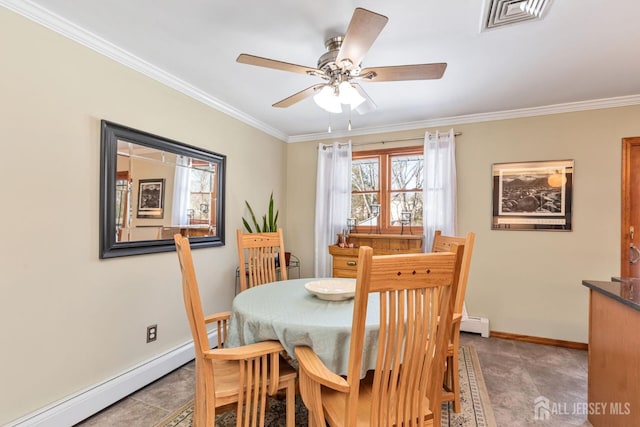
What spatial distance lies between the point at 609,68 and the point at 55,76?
3.83 m

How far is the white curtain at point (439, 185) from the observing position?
3367 mm

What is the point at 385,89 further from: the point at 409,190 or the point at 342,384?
the point at 342,384

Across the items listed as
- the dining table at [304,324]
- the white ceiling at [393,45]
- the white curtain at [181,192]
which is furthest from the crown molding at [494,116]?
the dining table at [304,324]

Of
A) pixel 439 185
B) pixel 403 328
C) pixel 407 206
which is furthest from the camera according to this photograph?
A: pixel 407 206

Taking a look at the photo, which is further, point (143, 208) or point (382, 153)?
point (382, 153)

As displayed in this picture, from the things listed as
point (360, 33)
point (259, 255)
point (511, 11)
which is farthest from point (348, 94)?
point (259, 255)

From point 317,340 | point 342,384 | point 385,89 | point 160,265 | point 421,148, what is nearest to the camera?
point 342,384

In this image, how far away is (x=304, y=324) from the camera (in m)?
1.42

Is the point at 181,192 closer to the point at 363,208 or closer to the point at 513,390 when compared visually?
the point at 363,208

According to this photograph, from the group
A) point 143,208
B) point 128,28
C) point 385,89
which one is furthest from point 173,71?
point 385,89

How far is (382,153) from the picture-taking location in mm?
3852

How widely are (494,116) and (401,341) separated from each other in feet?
10.3

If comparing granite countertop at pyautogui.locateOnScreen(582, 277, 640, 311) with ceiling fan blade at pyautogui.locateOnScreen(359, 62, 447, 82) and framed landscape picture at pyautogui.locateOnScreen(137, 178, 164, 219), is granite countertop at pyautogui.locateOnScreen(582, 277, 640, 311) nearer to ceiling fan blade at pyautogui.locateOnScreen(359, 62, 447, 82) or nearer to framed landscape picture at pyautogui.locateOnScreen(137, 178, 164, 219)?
ceiling fan blade at pyautogui.locateOnScreen(359, 62, 447, 82)

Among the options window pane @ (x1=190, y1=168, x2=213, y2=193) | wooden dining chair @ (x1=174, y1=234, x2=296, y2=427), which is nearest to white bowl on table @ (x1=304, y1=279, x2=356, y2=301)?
wooden dining chair @ (x1=174, y1=234, x2=296, y2=427)
